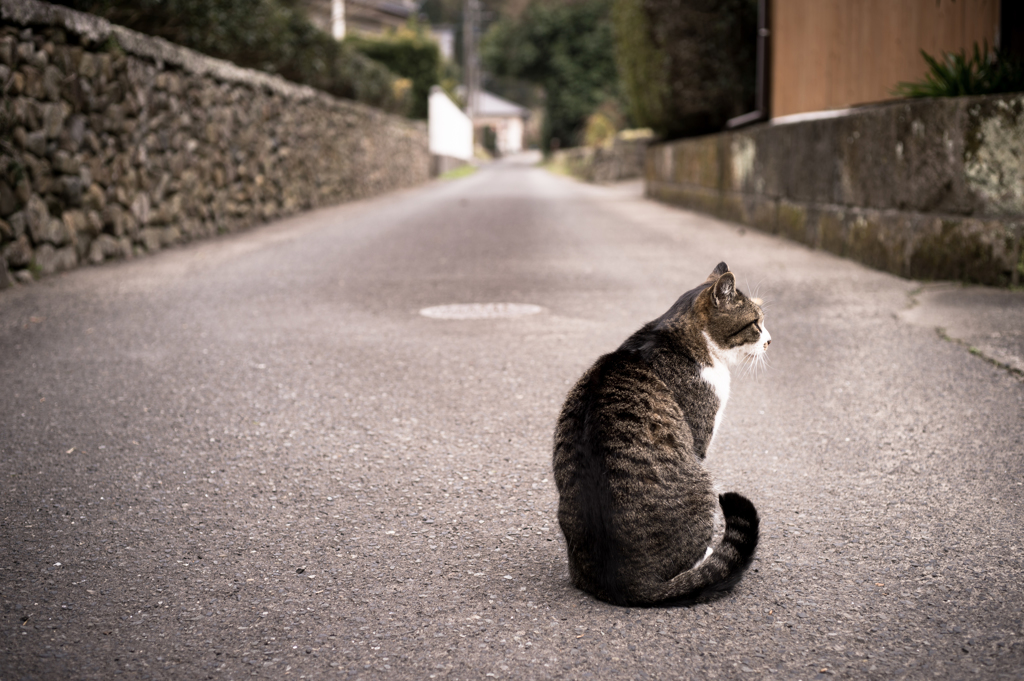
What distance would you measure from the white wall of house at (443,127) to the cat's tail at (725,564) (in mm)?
34704

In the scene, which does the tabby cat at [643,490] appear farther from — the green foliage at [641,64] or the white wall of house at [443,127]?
the white wall of house at [443,127]

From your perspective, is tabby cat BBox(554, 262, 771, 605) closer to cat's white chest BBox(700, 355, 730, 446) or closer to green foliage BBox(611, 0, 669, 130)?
cat's white chest BBox(700, 355, 730, 446)

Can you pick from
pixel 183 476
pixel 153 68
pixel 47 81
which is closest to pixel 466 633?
pixel 183 476

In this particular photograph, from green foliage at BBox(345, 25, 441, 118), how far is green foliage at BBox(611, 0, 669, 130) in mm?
20052

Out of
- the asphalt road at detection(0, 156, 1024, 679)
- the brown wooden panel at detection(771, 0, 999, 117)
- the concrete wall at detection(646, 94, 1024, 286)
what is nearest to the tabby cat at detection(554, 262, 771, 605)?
the asphalt road at detection(0, 156, 1024, 679)

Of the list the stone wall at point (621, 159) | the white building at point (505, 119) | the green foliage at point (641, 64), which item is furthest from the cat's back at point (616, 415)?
the white building at point (505, 119)

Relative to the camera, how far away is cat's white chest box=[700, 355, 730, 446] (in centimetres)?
278

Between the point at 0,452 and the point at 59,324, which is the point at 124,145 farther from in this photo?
the point at 0,452

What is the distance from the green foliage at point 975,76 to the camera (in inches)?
278

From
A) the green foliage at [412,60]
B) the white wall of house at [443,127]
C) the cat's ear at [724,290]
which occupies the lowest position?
the cat's ear at [724,290]

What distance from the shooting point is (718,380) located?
2.81m

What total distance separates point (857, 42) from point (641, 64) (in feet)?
28.7

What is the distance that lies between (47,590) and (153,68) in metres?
9.16

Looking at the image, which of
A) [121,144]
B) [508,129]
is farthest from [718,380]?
[508,129]
